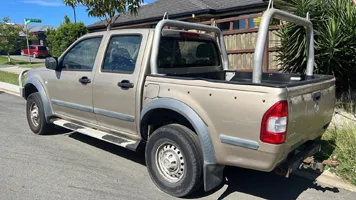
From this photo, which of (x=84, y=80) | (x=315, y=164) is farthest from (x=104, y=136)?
(x=315, y=164)

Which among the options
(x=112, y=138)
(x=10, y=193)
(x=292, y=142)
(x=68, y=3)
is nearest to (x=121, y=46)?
(x=112, y=138)

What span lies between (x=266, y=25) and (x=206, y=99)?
936mm

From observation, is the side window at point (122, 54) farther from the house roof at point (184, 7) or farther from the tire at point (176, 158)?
the house roof at point (184, 7)

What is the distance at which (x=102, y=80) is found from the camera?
4.50 m

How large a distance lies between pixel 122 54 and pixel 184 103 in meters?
1.43

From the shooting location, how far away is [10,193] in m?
3.74

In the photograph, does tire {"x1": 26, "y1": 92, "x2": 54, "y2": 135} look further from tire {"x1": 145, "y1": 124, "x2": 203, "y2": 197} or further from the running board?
tire {"x1": 145, "y1": 124, "x2": 203, "y2": 197}

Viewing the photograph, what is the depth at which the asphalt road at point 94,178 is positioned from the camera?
3770mm

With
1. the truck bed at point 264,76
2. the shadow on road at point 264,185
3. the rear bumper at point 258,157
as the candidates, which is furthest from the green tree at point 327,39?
the rear bumper at point 258,157

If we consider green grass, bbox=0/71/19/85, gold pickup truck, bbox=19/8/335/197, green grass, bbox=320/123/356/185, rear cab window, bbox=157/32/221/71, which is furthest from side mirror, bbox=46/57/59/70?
green grass, bbox=0/71/19/85

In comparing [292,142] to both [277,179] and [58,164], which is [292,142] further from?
[58,164]

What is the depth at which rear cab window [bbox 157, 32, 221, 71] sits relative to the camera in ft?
14.4

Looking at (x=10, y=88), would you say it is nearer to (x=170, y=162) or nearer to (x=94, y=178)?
(x=94, y=178)

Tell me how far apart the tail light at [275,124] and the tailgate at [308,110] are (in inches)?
3.4
